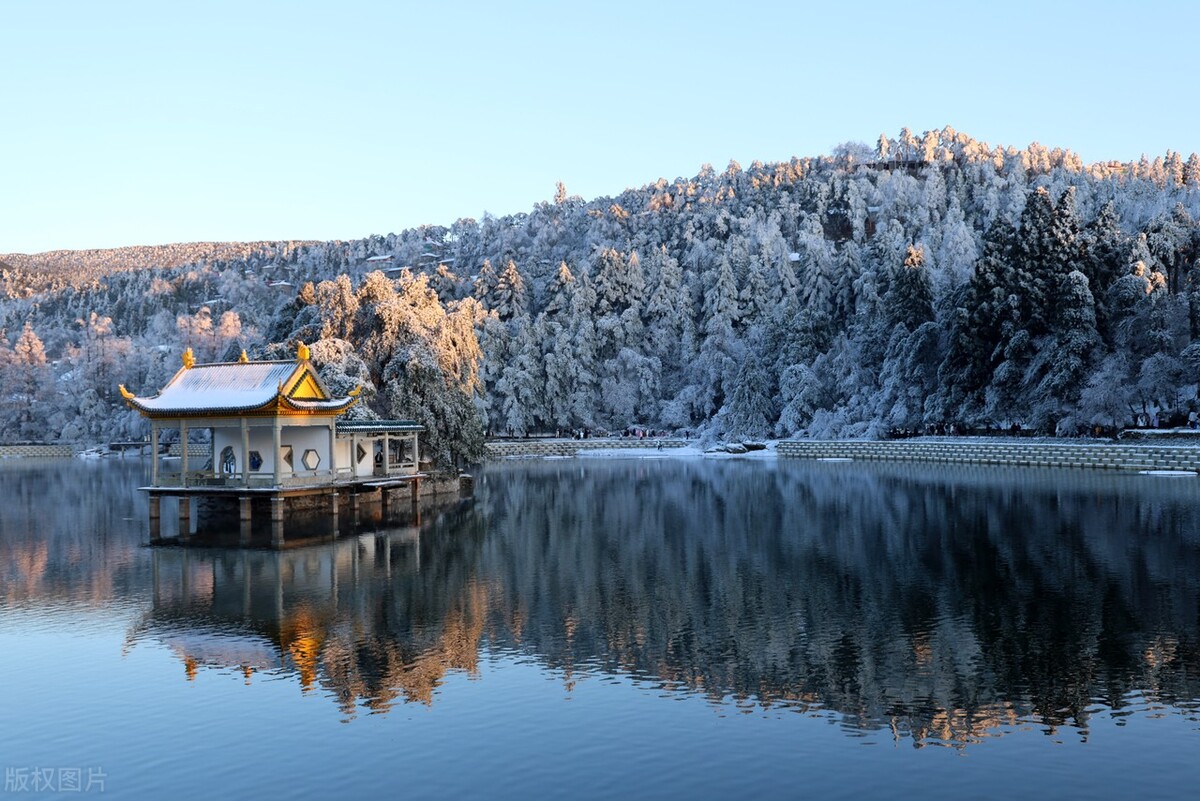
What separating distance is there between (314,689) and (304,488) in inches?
866

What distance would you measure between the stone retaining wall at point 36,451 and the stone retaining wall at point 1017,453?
71533 millimetres

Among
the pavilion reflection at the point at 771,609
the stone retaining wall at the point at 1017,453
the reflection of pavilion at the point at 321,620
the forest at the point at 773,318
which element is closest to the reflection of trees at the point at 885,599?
the pavilion reflection at the point at 771,609

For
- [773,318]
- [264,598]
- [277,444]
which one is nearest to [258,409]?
[277,444]

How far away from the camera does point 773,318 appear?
102312 millimetres

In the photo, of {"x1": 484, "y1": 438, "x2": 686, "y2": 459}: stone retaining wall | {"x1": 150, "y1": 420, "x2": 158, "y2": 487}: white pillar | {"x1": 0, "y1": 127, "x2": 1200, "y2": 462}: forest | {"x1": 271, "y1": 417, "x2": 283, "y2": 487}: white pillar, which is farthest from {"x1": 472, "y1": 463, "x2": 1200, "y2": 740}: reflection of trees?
{"x1": 484, "y1": 438, "x2": 686, "y2": 459}: stone retaining wall

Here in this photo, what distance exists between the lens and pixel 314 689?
1672cm

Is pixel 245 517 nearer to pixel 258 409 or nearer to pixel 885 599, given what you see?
pixel 258 409

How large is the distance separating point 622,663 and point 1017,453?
4910cm

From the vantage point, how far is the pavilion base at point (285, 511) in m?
35.4

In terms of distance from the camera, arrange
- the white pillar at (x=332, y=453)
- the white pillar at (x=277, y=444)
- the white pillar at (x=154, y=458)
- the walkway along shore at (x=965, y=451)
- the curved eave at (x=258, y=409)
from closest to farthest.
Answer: the white pillar at (x=277, y=444) < the curved eave at (x=258, y=409) < the white pillar at (x=154, y=458) < the white pillar at (x=332, y=453) < the walkway along shore at (x=965, y=451)

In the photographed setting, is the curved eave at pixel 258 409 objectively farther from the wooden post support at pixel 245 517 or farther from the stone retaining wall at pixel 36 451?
the stone retaining wall at pixel 36 451

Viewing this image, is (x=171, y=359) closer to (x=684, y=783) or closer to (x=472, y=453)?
(x=472, y=453)

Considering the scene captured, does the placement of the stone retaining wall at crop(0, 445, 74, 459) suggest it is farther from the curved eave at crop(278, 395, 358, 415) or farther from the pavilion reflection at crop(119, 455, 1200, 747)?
the pavilion reflection at crop(119, 455, 1200, 747)

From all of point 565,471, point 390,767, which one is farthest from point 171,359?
point 390,767
